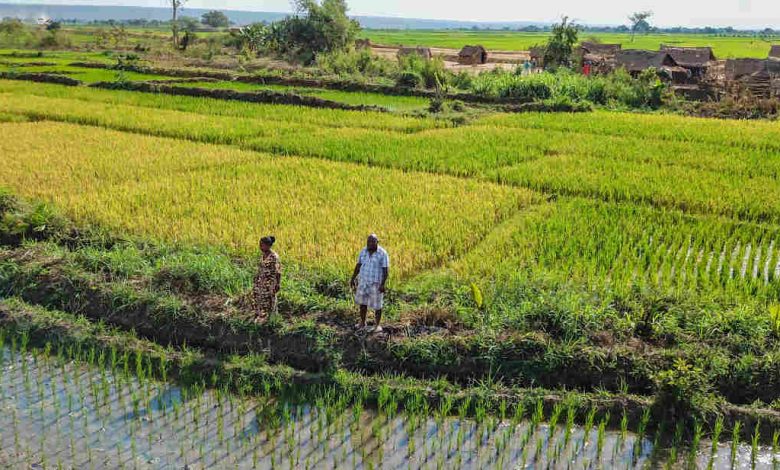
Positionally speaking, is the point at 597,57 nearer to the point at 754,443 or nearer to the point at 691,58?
the point at 691,58

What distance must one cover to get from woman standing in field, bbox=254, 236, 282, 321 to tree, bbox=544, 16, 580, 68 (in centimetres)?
2724

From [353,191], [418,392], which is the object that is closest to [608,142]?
[353,191]

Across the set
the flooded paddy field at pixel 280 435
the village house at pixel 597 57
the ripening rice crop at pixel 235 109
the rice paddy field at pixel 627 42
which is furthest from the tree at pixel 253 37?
the flooded paddy field at pixel 280 435

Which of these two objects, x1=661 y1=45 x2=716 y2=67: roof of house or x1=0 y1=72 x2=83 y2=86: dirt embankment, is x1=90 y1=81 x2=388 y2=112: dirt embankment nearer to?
x1=0 y1=72 x2=83 y2=86: dirt embankment

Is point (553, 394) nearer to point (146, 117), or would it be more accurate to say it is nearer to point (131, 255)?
point (131, 255)

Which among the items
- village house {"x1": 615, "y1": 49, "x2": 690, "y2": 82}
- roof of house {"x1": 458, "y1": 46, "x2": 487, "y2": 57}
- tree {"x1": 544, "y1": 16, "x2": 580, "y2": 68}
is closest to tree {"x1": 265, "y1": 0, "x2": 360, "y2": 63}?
roof of house {"x1": 458, "y1": 46, "x2": 487, "y2": 57}

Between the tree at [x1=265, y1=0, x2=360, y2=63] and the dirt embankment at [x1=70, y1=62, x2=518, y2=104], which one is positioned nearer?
the dirt embankment at [x1=70, y1=62, x2=518, y2=104]

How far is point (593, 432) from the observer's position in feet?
18.4

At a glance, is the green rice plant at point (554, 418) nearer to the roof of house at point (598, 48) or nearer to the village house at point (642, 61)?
the village house at point (642, 61)

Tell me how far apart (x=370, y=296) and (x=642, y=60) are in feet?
90.3

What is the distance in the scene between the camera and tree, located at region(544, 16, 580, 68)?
3200cm

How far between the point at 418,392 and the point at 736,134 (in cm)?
1318

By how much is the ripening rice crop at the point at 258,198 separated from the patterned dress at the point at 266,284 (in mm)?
1412

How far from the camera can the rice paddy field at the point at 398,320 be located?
215 inches
